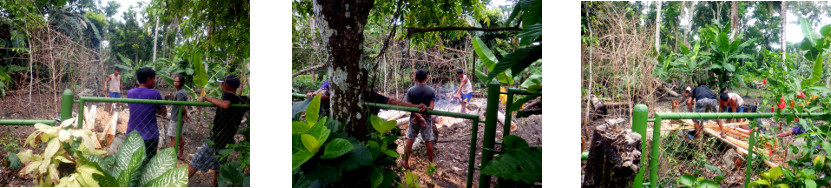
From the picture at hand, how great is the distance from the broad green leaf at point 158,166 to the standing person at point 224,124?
19.6 inches

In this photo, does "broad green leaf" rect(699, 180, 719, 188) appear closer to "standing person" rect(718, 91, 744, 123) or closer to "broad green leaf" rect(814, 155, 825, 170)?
"broad green leaf" rect(814, 155, 825, 170)

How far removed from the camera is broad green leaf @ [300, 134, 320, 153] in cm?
124

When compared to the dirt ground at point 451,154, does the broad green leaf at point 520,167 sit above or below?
above

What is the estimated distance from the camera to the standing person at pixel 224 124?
205 centimetres

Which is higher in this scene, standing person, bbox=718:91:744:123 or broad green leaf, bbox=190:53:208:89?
broad green leaf, bbox=190:53:208:89

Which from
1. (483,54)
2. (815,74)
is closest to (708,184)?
(815,74)

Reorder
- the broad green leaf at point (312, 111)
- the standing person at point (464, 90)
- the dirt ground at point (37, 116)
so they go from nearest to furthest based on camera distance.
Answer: the broad green leaf at point (312, 111), the dirt ground at point (37, 116), the standing person at point (464, 90)

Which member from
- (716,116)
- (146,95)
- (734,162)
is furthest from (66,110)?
(734,162)

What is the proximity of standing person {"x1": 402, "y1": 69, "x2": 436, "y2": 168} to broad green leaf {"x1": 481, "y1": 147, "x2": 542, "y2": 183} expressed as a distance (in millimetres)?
1008

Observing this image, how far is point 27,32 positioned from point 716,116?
4095 mm

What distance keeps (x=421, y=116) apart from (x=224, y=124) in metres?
1.15

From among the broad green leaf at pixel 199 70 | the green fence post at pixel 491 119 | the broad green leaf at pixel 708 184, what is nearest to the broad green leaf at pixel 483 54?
the green fence post at pixel 491 119

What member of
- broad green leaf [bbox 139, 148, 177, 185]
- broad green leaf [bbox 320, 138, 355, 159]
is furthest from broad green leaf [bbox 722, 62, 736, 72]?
broad green leaf [bbox 139, 148, 177, 185]

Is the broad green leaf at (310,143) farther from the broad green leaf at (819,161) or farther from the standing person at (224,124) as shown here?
the broad green leaf at (819,161)
